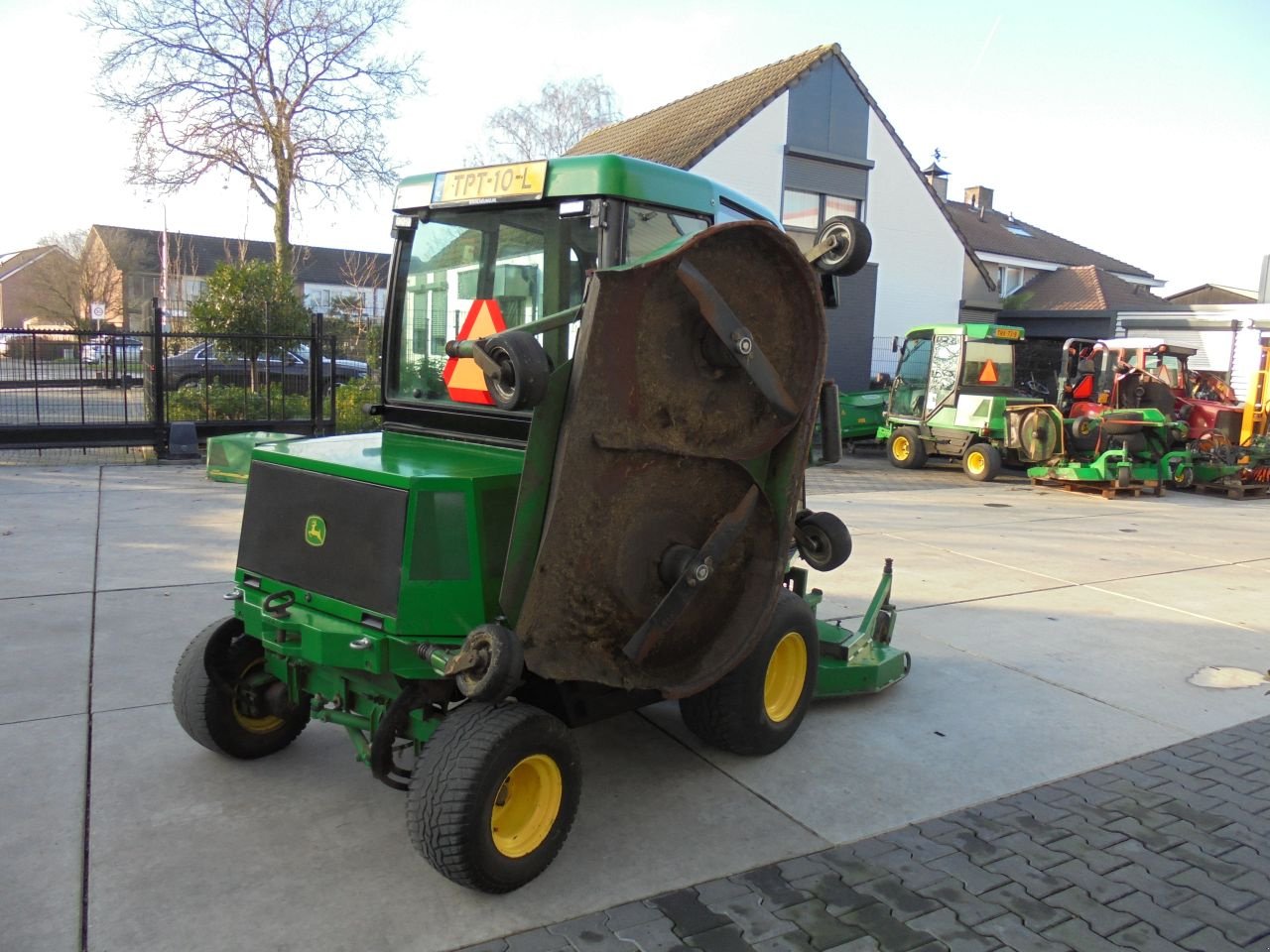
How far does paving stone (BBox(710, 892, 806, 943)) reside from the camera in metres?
2.94

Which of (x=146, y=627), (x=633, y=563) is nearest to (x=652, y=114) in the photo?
(x=146, y=627)

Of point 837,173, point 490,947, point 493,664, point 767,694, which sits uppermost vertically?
point 837,173

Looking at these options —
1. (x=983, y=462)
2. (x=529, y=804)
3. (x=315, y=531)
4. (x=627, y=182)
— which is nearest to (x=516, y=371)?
(x=627, y=182)

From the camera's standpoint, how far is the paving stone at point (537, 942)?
2.83 m

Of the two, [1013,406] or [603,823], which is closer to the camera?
[603,823]

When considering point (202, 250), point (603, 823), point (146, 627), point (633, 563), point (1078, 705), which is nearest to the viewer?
point (633, 563)

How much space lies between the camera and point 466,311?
12.6ft

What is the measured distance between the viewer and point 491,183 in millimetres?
3736

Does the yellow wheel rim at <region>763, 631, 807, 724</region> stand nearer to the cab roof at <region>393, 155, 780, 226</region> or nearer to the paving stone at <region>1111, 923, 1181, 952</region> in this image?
the paving stone at <region>1111, 923, 1181, 952</region>

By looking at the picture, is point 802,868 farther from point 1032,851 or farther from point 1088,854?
point 1088,854

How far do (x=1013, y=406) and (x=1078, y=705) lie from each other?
1001 centimetres

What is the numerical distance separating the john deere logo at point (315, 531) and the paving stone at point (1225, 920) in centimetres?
308

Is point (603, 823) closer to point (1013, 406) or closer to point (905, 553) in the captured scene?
point (905, 553)

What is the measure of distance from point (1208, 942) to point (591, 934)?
1872 mm
